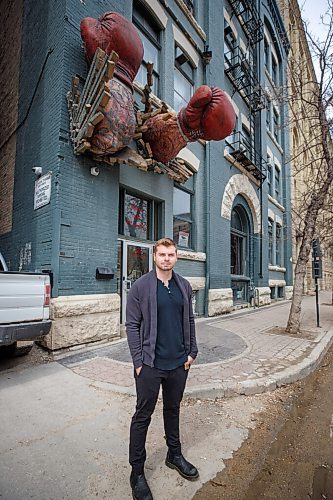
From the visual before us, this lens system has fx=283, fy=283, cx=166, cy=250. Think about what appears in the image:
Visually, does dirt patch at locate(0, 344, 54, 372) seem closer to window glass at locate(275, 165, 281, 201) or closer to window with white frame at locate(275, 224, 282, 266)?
window with white frame at locate(275, 224, 282, 266)

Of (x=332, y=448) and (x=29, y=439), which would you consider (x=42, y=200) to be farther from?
(x=332, y=448)

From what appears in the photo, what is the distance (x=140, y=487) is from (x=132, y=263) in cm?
567

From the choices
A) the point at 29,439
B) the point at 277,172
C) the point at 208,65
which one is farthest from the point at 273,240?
the point at 29,439

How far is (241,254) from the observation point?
45.3ft

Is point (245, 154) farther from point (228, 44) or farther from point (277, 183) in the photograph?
point (277, 183)

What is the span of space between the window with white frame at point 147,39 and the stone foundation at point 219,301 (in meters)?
6.80

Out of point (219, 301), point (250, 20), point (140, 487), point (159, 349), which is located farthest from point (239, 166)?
point (140, 487)

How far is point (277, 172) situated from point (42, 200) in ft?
54.5

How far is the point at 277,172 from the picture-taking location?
1866 cm

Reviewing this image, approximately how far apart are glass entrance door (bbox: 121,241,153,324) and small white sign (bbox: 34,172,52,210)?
2.17 metres

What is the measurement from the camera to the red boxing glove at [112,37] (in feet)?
18.2

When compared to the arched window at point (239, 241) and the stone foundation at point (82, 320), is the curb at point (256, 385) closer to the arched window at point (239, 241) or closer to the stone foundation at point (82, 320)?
the stone foundation at point (82, 320)

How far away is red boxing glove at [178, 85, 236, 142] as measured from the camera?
220 inches

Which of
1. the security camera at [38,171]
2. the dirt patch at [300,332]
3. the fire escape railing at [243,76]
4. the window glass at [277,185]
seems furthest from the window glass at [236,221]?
the security camera at [38,171]
